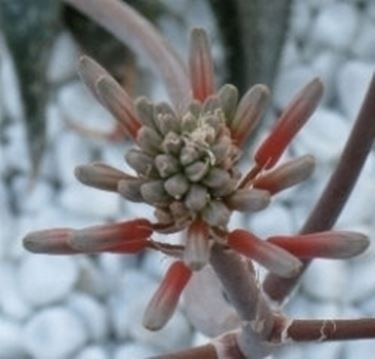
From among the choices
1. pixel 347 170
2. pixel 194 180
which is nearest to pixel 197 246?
pixel 194 180

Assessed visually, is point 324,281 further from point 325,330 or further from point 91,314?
point 325,330

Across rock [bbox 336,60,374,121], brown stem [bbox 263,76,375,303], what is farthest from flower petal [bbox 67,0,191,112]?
rock [bbox 336,60,374,121]

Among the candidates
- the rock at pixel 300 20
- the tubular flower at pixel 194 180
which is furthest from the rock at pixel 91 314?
the tubular flower at pixel 194 180

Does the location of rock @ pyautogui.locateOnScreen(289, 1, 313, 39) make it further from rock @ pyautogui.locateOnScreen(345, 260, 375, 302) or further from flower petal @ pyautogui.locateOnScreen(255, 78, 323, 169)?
flower petal @ pyautogui.locateOnScreen(255, 78, 323, 169)

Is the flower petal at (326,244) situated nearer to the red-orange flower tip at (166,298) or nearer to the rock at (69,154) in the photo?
the red-orange flower tip at (166,298)

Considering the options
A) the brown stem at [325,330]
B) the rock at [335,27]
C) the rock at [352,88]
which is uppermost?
the rock at [335,27]

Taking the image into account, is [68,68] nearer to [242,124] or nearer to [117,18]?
[117,18]
